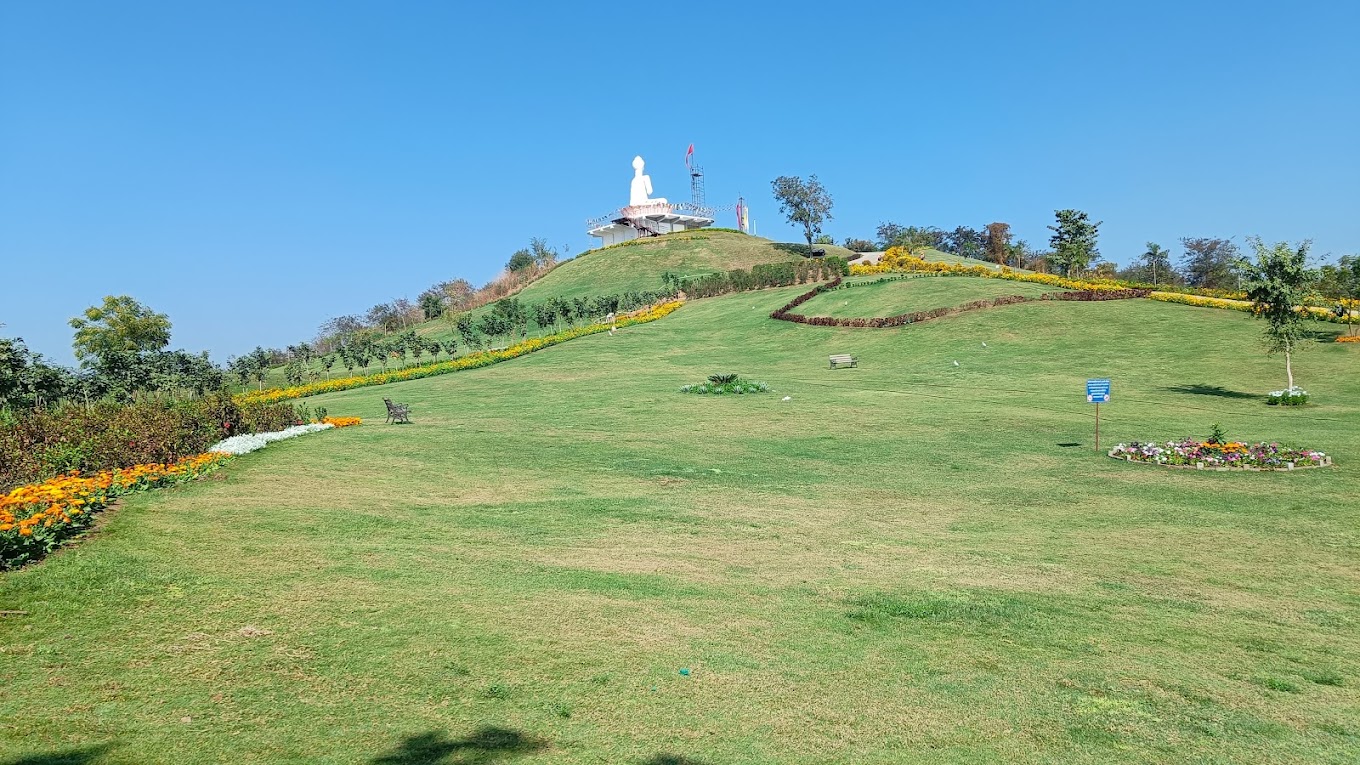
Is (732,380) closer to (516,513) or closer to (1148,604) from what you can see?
(516,513)

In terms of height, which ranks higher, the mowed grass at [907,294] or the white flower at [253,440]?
the mowed grass at [907,294]

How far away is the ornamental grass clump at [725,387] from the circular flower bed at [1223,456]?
13.1 metres

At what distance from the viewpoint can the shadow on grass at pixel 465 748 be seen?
512cm

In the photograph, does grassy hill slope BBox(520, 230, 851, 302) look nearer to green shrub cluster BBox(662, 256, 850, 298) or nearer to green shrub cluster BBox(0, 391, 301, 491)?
green shrub cluster BBox(662, 256, 850, 298)

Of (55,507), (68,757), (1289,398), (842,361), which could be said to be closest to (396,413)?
(55,507)

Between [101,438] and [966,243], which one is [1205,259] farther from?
[101,438]

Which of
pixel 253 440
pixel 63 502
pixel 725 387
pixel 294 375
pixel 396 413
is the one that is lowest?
pixel 725 387

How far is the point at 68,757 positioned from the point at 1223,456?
1888 cm

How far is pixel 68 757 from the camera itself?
15.5 feet

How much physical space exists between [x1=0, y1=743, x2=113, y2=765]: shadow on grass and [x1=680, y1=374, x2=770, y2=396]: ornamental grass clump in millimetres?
24142

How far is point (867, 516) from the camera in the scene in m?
13.0

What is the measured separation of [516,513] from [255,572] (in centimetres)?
450

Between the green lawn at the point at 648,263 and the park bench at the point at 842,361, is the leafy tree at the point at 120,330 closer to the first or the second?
the green lawn at the point at 648,263

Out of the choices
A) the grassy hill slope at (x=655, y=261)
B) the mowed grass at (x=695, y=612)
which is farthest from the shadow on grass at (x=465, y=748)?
the grassy hill slope at (x=655, y=261)
